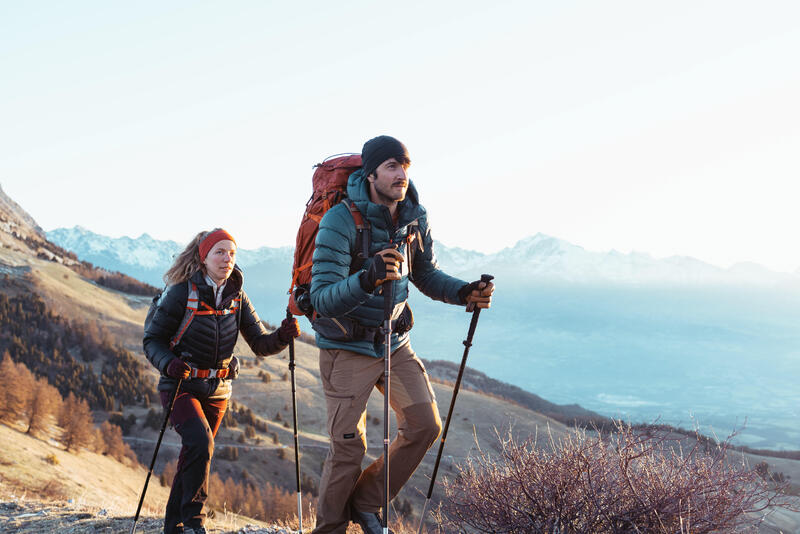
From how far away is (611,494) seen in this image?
4316 mm

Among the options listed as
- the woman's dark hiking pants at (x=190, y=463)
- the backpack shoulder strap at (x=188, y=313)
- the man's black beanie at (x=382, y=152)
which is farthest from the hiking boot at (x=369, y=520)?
the man's black beanie at (x=382, y=152)

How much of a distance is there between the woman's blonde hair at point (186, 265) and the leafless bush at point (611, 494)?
289 cm

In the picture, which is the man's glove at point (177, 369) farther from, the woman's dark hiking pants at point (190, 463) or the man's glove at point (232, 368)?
the man's glove at point (232, 368)

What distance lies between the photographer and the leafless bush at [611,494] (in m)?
4.19

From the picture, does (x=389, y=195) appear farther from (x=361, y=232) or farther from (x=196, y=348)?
(x=196, y=348)

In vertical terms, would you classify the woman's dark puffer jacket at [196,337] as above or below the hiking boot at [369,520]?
above

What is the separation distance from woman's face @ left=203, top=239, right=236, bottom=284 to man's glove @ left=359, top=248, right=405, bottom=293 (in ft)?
5.39

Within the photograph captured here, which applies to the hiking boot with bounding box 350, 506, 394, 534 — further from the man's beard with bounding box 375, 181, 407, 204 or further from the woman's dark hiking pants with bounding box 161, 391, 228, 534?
the man's beard with bounding box 375, 181, 407, 204

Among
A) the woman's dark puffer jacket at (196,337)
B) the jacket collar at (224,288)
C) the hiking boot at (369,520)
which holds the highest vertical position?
the jacket collar at (224,288)

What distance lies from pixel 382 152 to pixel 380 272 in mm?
1075

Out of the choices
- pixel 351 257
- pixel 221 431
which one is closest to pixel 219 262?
pixel 351 257

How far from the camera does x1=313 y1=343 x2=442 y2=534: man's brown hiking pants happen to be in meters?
4.18

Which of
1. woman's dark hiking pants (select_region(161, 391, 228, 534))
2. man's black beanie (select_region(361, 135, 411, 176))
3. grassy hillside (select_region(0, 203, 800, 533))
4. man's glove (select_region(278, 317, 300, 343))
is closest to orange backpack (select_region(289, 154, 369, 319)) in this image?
man's black beanie (select_region(361, 135, 411, 176))

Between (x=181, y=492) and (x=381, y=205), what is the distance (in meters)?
2.85
